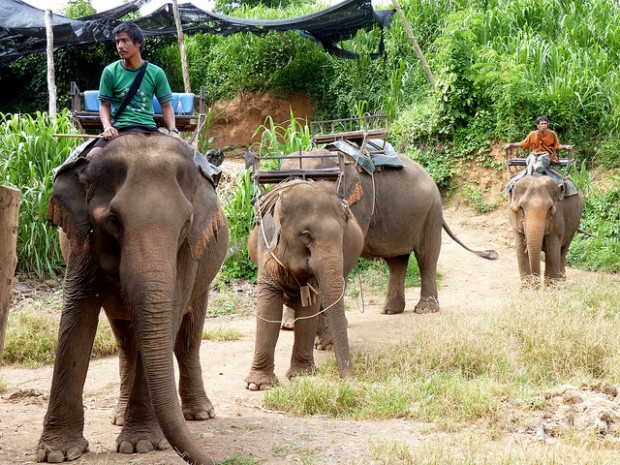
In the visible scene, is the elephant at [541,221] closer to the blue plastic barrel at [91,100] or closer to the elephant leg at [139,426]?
the blue plastic barrel at [91,100]

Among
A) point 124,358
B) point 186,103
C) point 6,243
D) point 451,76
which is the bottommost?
point 124,358

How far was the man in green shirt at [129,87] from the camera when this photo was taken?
5.12 metres

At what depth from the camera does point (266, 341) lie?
7.04m

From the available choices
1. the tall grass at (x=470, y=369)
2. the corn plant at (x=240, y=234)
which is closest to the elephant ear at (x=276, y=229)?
the tall grass at (x=470, y=369)

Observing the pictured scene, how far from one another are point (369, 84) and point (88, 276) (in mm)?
16501

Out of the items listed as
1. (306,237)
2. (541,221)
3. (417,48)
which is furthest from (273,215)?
(417,48)

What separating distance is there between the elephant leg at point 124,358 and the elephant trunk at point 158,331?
744 millimetres

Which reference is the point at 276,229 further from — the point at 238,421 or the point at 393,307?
the point at 393,307

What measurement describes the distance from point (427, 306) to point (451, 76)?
25.7 feet

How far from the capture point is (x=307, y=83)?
71.5 feet

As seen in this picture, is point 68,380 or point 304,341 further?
point 304,341

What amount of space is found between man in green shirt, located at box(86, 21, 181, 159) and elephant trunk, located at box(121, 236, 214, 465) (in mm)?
1077

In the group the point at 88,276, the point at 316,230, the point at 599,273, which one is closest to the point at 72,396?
the point at 88,276

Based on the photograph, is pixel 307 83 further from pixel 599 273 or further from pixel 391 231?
A: pixel 391 231
